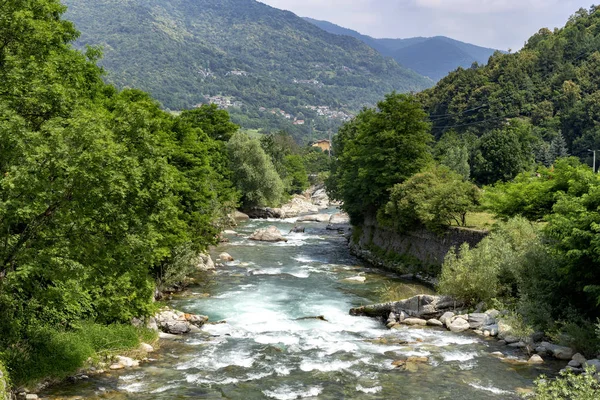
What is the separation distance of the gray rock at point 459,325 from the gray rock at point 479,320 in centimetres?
25

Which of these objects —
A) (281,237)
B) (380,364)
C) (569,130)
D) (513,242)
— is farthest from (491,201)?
(569,130)

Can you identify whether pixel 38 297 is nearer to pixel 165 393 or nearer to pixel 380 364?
pixel 165 393

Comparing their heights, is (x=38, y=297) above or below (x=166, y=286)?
above

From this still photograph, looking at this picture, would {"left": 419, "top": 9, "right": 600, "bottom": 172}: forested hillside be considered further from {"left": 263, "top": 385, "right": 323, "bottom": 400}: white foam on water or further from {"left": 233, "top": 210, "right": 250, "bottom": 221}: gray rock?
{"left": 263, "top": 385, "right": 323, "bottom": 400}: white foam on water

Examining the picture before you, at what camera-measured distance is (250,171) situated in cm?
7181

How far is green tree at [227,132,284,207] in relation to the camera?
237 feet

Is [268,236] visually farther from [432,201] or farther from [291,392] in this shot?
[291,392]

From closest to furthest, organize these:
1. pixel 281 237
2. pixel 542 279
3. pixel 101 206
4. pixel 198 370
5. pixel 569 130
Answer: pixel 101 206, pixel 198 370, pixel 542 279, pixel 281 237, pixel 569 130

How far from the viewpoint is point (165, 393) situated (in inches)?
636

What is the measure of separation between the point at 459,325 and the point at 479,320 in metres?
1.01

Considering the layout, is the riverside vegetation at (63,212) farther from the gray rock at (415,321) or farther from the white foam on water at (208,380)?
the gray rock at (415,321)

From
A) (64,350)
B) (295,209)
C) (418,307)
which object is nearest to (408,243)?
(418,307)

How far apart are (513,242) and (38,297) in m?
22.8

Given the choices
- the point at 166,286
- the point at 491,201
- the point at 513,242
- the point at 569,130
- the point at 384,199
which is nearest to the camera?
the point at 513,242
